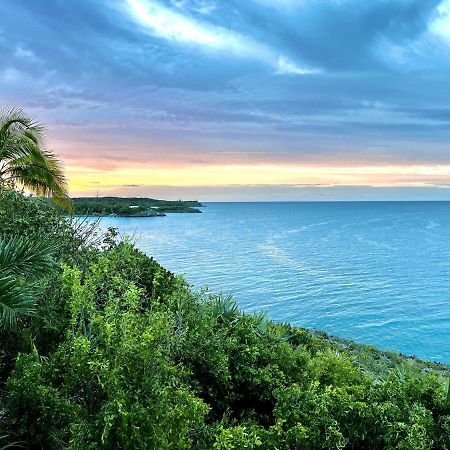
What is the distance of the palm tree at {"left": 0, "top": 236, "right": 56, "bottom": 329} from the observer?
546 centimetres

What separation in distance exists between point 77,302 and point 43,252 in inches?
40.8

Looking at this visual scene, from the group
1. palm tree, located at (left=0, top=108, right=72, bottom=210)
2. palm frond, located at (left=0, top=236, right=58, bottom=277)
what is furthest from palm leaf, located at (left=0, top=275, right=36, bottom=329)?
palm tree, located at (left=0, top=108, right=72, bottom=210)

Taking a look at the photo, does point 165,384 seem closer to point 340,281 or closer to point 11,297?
point 11,297

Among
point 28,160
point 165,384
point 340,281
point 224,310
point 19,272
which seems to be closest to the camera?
point 19,272

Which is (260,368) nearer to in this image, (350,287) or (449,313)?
(449,313)

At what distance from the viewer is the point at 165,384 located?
654cm

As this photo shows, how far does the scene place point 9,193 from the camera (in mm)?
11852

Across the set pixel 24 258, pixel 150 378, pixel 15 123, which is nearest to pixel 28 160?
pixel 15 123

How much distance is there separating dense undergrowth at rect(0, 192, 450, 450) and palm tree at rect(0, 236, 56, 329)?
0.62 metres

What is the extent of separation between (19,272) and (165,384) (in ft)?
8.08

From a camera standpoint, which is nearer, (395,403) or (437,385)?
(395,403)

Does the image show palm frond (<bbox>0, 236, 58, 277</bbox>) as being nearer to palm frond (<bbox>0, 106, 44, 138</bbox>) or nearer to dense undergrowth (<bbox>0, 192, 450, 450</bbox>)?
dense undergrowth (<bbox>0, 192, 450, 450</bbox>)

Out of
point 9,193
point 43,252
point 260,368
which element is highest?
point 9,193

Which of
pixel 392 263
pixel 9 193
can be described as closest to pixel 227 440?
pixel 9 193
